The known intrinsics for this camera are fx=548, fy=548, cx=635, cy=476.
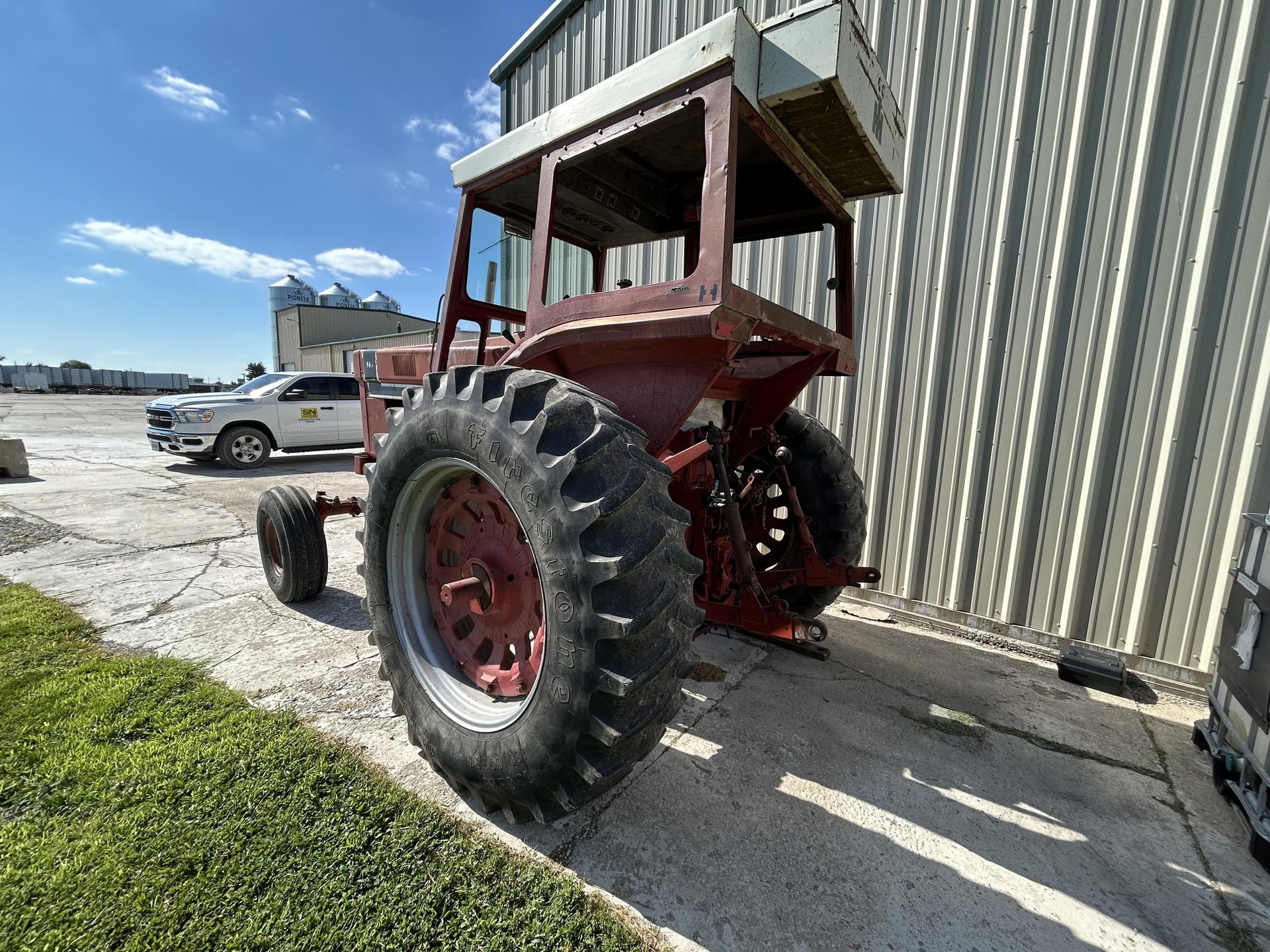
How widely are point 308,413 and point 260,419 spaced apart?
0.87 meters

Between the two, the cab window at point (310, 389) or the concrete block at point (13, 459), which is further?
the cab window at point (310, 389)

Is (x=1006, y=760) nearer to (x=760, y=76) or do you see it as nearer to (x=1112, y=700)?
(x=1112, y=700)

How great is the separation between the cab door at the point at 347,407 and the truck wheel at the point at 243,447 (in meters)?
1.44

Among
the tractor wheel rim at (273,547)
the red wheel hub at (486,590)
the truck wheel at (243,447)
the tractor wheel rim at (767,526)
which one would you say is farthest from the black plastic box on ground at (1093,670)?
the truck wheel at (243,447)

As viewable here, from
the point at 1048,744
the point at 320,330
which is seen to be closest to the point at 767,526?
the point at 1048,744

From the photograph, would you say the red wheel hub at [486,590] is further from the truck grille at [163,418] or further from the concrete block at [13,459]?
the truck grille at [163,418]

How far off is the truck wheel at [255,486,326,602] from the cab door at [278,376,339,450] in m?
8.66

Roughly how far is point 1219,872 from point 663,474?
2.36 metres

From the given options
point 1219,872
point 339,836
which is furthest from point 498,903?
point 1219,872

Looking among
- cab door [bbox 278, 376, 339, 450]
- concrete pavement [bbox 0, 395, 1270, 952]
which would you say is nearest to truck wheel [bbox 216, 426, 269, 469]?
cab door [bbox 278, 376, 339, 450]

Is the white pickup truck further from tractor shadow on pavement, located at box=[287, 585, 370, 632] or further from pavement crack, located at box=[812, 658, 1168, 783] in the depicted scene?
pavement crack, located at box=[812, 658, 1168, 783]

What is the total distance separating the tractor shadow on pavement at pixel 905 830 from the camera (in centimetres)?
164

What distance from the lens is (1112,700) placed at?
306 centimetres

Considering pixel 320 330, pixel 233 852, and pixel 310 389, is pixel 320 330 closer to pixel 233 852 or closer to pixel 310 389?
pixel 310 389
